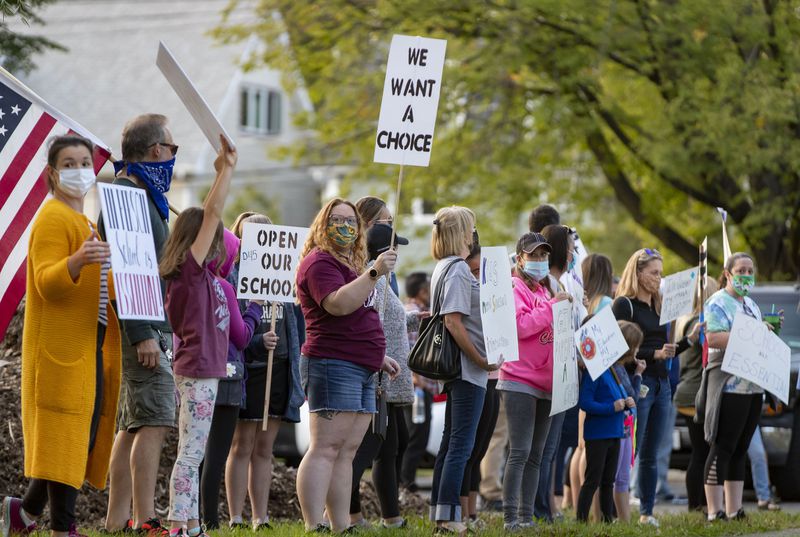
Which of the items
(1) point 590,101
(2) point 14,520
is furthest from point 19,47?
(1) point 590,101

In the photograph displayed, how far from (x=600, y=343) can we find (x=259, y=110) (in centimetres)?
2875

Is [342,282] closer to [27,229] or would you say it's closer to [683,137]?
[27,229]

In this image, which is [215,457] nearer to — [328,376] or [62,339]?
[328,376]

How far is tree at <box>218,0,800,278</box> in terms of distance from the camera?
17438 millimetres

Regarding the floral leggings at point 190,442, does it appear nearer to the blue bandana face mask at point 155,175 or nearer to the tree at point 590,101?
the blue bandana face mask at point 155,175

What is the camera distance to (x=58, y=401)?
239 inches

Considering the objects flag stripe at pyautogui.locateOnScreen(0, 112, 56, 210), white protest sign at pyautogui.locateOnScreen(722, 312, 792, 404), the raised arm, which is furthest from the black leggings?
flag stripe at pyautogui.locateOnScreen(0, 112, 56, 210)

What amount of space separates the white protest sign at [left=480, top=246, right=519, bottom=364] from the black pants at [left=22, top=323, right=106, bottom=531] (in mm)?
2376

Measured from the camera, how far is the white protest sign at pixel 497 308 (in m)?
7.78

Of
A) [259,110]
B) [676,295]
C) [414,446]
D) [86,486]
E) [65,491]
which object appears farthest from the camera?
[259,110]

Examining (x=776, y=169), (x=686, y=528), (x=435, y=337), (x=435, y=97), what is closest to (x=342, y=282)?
(x=435, y=337)

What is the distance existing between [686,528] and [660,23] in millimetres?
10708

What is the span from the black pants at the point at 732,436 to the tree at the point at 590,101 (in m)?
7.85

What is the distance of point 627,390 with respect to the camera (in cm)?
906
